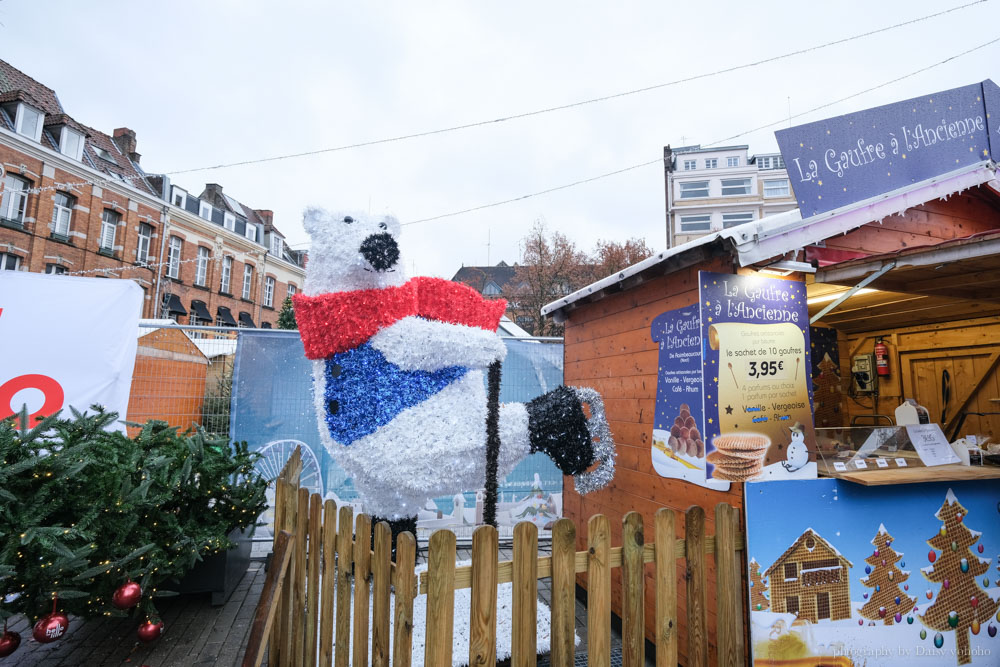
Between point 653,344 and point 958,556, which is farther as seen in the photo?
point 653,344

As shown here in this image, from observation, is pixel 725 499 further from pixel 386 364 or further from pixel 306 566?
pixel 306 566

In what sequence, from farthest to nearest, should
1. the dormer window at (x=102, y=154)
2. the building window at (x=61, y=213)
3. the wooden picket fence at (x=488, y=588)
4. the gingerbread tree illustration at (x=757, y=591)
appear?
the dormer window at (x=102, y=154)
the building window at (x=61, y=213)
the gingerbread tree illustration at (x=757, y=591)
the wooden picket fence at (x=488, y=588)

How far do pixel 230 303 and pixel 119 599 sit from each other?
27215 mm

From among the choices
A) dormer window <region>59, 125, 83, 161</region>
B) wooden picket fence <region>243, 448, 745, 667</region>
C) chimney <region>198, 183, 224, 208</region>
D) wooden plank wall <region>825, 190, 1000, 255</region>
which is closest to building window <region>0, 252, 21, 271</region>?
dormer window <region>59, 125, 83, 161</region>

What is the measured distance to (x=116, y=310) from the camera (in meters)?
5.69

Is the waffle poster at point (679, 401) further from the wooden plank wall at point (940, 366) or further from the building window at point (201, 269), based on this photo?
the building window at point (201, 269)

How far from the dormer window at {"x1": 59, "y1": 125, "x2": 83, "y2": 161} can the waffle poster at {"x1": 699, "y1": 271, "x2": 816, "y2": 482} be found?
79.2 ft

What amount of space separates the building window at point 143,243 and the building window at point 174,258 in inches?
36.4

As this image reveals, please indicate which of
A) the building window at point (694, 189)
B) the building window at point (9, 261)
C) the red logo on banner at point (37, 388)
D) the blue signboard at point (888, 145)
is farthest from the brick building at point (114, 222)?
the building window at point (694, 189)

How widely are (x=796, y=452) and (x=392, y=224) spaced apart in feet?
9.36

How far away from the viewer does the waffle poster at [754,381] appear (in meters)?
2.83

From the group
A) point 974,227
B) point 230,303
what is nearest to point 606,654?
point 974,227

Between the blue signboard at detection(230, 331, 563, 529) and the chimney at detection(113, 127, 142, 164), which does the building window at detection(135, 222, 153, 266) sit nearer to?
the chimney at detection(113, 127, 142, 164)

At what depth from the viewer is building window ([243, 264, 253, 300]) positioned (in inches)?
1089
